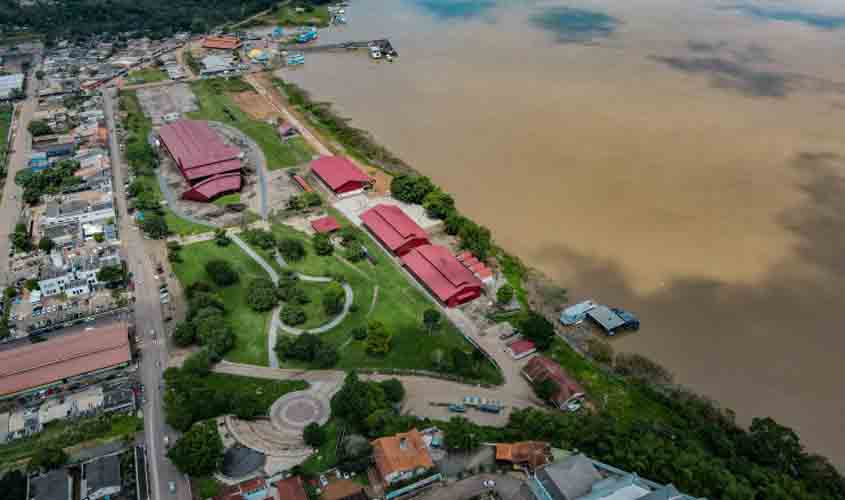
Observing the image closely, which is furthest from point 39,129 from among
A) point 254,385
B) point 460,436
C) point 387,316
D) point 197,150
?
point 460,436

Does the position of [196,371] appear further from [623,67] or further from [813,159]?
[623,67]

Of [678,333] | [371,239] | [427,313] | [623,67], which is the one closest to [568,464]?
[427,313]

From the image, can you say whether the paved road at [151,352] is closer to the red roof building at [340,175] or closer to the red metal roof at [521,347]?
the red roof building at [340,175]

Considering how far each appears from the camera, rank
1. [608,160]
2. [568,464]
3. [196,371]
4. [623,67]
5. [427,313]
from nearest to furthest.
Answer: [568,464] < [196,371] < [427,313] < [608,160] < [623,67]

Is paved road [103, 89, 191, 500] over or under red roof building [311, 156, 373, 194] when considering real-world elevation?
under

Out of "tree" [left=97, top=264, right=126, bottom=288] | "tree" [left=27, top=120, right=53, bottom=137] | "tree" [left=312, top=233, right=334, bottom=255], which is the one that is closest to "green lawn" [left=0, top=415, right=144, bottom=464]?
"tree" [left=97, top=264, right=126, bottom=288]

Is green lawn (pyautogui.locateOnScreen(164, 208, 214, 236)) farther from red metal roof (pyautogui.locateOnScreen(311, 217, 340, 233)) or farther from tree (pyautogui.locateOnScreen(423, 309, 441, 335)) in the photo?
tree (pyautogui.locateOnScreen(423, 309, 441, 335))
